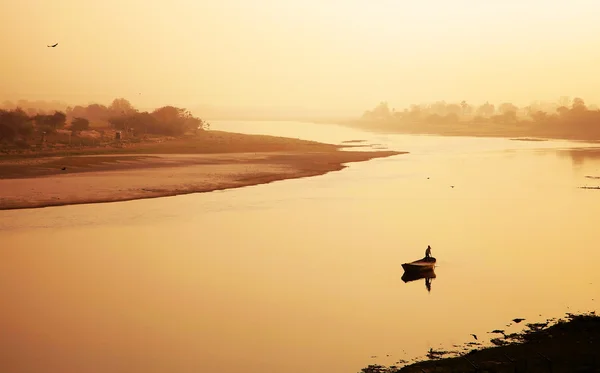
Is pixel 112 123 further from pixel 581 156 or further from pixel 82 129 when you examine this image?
pixel 581 156

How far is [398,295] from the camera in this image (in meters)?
23.2

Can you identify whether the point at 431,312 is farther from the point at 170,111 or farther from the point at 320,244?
the point at 170,111

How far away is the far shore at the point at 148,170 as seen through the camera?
161 ft

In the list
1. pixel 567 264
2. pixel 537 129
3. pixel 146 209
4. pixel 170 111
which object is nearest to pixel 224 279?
pixel 567 264

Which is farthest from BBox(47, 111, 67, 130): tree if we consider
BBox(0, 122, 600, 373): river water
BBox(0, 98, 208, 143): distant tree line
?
BBox(0, 122, 600, 373): river water

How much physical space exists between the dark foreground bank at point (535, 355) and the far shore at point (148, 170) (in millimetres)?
34982

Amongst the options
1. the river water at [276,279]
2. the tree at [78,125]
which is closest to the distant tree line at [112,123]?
the tree at [78,125]

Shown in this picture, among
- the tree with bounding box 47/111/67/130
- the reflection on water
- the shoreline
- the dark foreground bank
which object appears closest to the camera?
the dark foreground bank

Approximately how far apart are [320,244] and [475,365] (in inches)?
689

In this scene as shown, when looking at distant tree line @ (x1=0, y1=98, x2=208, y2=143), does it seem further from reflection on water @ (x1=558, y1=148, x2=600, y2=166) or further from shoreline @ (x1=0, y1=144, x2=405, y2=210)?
reflection on water @ (x1=558, y1=148, x2=600, y2=166)

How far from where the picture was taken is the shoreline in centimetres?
4819

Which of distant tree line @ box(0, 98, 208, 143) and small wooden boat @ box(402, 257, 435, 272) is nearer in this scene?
small wooden boat @ box(402, 257, 435, 272)

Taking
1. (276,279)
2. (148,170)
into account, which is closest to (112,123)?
(148,170)

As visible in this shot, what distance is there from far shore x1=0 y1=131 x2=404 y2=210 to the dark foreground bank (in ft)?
115
